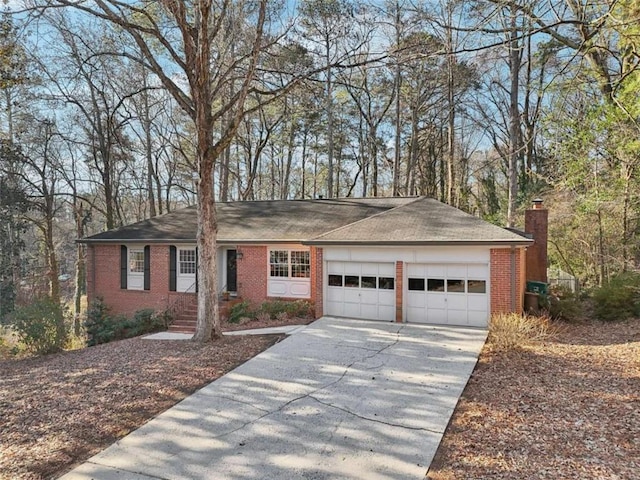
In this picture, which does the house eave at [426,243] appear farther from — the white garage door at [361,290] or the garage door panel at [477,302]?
the garage door panel at [477,302]

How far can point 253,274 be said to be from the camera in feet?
49.1

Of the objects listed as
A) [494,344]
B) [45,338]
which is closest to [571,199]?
[494,344]

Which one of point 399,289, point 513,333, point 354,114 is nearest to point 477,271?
point 399,289

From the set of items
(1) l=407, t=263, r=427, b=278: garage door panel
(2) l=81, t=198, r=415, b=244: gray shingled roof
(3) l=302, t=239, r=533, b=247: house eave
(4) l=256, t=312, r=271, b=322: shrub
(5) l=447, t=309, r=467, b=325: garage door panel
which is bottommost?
(4) l=256, t=312, r=271, b=322: shrub

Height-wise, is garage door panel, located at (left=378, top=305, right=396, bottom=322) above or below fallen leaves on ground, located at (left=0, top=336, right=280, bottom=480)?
above

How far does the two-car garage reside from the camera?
37.8 feet

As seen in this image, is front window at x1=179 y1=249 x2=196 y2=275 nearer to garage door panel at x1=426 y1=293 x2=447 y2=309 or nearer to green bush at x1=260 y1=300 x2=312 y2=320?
green bush at x1=260 y1=300 x2=312 y2=320

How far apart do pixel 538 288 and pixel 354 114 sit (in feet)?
66.7

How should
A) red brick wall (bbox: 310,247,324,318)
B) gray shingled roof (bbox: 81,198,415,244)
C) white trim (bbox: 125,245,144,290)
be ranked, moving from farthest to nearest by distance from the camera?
white trim (bbox: 125,245,144,290), gray shingled roof (bbox: 81,198,415,244), red brick wall (bbox: 310,247,324,318)

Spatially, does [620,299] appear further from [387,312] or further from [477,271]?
[387,312]

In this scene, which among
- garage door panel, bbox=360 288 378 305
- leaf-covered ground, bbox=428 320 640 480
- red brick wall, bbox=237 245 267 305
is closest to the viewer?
leaf-covered ground, bbox=428 320 640 480

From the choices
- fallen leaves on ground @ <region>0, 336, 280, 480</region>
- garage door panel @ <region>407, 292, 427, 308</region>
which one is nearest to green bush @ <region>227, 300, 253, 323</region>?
fallen leaves on ground @ <region>0, 336, 280, 480</region>

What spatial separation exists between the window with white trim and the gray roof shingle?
2.11ft

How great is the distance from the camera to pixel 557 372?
7.57 m
